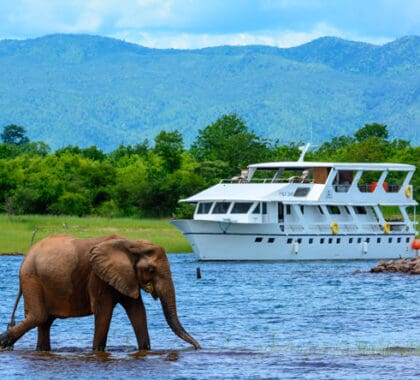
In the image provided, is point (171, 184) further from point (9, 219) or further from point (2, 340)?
point (2, 340)

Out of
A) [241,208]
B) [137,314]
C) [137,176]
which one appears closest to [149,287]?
[137,314]

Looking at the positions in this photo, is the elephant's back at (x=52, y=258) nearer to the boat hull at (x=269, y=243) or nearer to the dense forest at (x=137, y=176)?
the boat hull at (x=269, y=243)

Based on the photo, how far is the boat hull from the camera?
196 ft

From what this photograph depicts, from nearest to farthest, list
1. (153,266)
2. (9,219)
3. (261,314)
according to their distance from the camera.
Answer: (153,266) < (261,314) < (9,219)

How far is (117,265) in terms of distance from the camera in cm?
2019

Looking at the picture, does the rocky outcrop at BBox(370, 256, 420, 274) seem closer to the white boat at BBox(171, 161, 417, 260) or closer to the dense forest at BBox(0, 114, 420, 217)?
the white boat at BBox(171, 161, 417, 260)

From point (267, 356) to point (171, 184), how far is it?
58959 millimetres

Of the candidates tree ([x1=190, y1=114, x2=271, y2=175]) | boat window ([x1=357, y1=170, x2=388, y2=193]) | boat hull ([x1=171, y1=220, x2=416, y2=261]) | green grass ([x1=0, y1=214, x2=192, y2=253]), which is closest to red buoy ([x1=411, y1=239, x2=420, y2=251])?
boat hull ([x1=171, y1=220, x2=416, y2=261])

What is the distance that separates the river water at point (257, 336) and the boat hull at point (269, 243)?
10.8 metres

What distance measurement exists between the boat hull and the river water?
35.5ft

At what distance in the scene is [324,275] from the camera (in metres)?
51.4

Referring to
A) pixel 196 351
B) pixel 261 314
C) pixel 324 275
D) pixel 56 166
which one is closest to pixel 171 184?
pixel 56 166

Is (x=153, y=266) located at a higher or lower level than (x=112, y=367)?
higher

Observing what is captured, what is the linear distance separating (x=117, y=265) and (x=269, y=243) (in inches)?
1616
